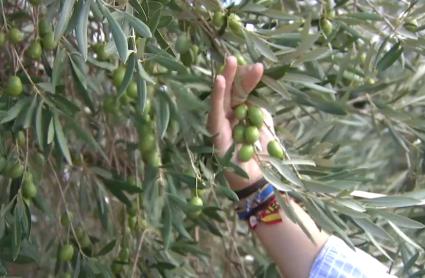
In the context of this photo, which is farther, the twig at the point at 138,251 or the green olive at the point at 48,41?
the twig at the point at 138,251

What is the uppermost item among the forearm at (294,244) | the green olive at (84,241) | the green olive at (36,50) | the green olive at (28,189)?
the green olive at (36,50)

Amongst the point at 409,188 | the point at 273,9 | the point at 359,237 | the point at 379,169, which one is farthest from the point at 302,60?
the point at 379,169

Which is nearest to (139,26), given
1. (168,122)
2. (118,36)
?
(118,36)

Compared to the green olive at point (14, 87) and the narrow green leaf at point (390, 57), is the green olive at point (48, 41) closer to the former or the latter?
the green olive at point (14, 87)

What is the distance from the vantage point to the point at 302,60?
1.28 m

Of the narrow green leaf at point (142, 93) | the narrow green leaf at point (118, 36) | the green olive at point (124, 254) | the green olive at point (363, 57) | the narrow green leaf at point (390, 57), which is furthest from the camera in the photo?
the green olive at point (363, 57)

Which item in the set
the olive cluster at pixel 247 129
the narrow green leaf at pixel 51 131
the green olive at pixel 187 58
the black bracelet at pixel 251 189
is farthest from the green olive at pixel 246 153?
the narrow green leaf at pixel 51 131

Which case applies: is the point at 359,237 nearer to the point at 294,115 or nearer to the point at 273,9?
the point at 294,115

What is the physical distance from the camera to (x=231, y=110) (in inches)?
52.0

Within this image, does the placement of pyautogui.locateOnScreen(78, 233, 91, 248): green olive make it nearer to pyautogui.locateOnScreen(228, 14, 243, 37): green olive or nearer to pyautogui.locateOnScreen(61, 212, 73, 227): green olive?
pyautogui.locateOnScreen(61, 212, 73, 227): green olive

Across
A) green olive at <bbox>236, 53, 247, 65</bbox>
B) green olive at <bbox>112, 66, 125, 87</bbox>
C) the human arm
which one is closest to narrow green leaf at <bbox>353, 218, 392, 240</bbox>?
the human arm

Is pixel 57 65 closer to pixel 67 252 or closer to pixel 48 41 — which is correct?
pixel 48 41

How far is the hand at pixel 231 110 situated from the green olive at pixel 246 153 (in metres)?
0.02

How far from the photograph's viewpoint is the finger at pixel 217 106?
1240 mm
